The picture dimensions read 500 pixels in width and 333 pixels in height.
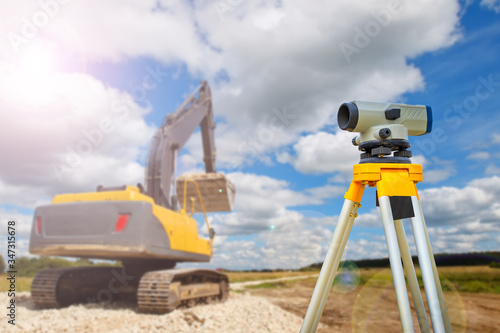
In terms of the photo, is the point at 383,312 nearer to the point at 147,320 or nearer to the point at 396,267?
the point at 147,320

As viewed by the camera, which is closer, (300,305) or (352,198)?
(352,198)

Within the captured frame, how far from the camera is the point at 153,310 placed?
274 inches

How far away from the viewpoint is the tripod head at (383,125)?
223 centimetres

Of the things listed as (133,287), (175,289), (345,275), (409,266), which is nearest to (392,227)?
(409,266)

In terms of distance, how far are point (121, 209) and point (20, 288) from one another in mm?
5923

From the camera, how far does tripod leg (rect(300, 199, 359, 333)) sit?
6.91ft

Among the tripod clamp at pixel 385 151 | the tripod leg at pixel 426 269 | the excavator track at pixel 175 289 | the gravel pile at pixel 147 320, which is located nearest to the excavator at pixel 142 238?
the excavator track at pixel 175 289

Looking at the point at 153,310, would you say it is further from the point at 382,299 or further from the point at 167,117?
the point at 382,299

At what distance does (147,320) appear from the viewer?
646 cm

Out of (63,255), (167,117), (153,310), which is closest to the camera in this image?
(153,310)

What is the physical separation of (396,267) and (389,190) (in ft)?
1.42

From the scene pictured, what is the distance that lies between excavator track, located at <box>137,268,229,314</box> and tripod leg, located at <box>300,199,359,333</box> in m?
5.21

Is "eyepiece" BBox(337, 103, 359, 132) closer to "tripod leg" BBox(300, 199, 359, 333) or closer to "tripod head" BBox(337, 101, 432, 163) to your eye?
"tripod head" BBox(337, 101, 432, 163)

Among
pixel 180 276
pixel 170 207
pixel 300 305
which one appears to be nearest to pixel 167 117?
pixel 170 207
